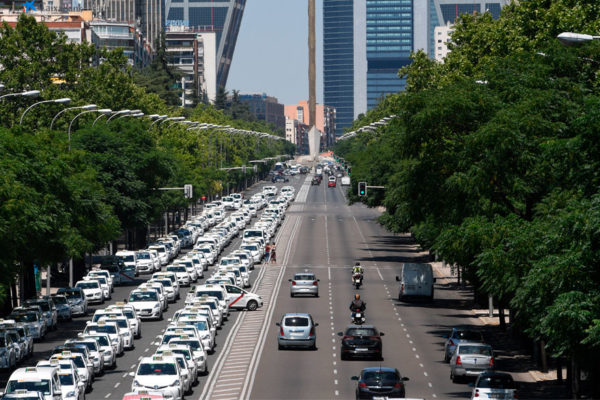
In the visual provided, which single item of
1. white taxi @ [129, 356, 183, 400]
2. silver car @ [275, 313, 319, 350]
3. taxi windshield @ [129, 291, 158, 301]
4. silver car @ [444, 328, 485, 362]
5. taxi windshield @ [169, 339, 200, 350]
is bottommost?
taxi windshield @ [129, 291, 158, 301]

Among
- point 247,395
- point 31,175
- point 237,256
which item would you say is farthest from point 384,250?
point 247,395

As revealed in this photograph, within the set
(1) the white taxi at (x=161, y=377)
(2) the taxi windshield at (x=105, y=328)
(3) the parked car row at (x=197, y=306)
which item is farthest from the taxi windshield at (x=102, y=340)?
(1) the white taxi at (x=161, y=377)

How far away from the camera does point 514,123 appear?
47688 millimetres

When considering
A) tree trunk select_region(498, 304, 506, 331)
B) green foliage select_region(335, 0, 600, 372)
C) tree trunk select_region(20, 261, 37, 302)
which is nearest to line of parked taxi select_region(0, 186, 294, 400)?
tree trunk select_region(20, 261, 37, 302)

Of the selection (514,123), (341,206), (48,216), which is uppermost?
(514,123)

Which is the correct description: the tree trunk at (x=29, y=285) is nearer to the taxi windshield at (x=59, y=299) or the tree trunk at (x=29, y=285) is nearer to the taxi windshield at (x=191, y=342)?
the taxi windshield at (x=59, y=299)

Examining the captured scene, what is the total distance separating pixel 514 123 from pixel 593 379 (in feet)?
46.2

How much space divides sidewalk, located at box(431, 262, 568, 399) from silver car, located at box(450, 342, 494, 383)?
58.3 inches

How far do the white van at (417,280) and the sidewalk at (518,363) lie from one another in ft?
12.1

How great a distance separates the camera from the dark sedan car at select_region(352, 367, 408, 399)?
37.2 metres

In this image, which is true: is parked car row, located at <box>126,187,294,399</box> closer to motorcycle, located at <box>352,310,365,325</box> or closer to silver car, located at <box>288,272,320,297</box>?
silver car, located at <box>288,272,320,297</box>

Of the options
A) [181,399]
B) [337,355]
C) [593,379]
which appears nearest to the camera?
[593,379]

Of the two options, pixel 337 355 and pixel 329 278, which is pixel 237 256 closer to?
pixel 329 278

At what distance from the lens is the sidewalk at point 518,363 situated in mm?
43219
